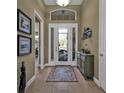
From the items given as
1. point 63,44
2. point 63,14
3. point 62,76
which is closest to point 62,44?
point 63,44

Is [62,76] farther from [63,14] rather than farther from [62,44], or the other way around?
[63,14]

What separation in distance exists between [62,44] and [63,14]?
1.67m

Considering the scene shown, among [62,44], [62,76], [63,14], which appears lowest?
[62,76]

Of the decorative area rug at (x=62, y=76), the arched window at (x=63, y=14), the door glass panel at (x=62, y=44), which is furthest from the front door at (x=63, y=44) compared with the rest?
the decorative area rug at (x=62, y=76)

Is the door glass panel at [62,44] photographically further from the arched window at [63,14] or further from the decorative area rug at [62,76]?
the decorative area rug at [62,76]

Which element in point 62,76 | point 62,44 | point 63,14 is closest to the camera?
point 62,76

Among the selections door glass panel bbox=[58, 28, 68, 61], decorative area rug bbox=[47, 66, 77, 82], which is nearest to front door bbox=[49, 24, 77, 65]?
door glass panel bbox=[58, 28, 68, 61]

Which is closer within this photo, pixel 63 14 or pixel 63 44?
pixel 63 14

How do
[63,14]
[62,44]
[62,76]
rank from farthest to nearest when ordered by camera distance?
1. [62,44]
2. [63,14]
3. [62,76]

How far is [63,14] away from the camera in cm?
1018

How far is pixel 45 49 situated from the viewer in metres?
10.1

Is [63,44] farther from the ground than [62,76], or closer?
farther from the ground

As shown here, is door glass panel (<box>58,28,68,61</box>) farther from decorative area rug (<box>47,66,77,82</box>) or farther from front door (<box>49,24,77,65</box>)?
decorative area rug (<box>47,66,77,82</box>)

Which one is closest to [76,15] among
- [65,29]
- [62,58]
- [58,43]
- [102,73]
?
[65,29]
